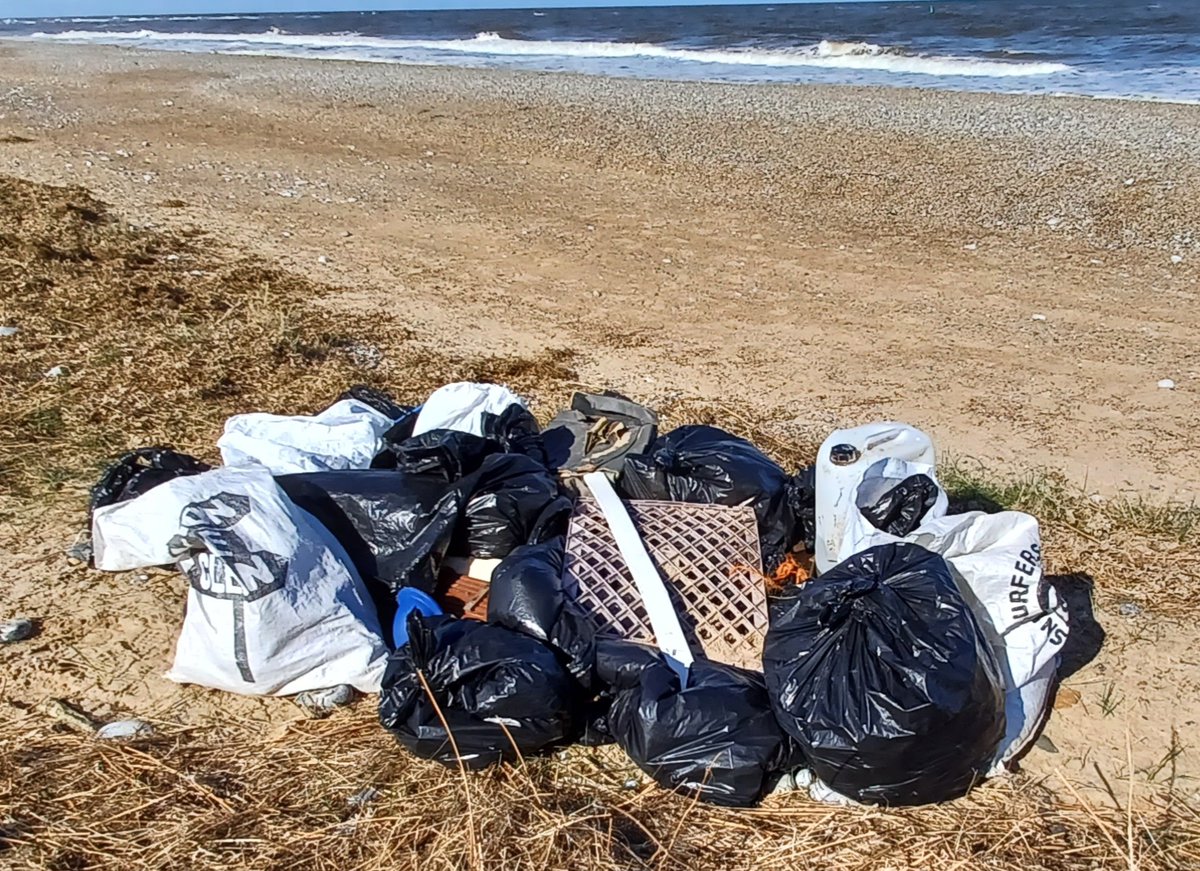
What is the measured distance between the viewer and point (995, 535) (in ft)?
8.53

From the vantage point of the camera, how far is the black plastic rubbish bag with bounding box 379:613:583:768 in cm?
232

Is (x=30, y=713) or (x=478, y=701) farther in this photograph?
(x=30, y=713)

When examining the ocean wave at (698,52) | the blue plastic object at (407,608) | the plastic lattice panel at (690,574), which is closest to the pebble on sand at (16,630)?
the blue plastic object at (407,608)

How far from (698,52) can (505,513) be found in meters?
24.8

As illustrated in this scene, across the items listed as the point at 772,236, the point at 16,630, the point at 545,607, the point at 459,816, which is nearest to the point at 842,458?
the point at 545,607

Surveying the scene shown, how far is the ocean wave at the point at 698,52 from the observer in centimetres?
1967

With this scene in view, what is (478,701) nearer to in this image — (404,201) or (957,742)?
(957,742)

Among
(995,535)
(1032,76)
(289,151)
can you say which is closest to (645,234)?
(289,151)

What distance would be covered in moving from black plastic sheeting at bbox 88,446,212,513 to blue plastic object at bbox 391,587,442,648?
872mm

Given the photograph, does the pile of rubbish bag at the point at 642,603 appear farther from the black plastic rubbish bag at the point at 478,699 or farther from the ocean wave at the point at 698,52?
the ocean wave at the point at 698,52

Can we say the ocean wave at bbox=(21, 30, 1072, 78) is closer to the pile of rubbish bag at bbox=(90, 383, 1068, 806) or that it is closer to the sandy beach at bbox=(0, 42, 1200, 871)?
the sandy beach at bbox=(0, 42, 1200, 871)

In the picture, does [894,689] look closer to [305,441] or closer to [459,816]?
[459,816]

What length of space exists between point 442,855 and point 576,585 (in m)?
0.81

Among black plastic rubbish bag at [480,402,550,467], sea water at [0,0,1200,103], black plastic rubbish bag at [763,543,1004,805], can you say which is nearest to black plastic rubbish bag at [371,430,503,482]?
black plastic rubbish bag at [480,402,550,467]
